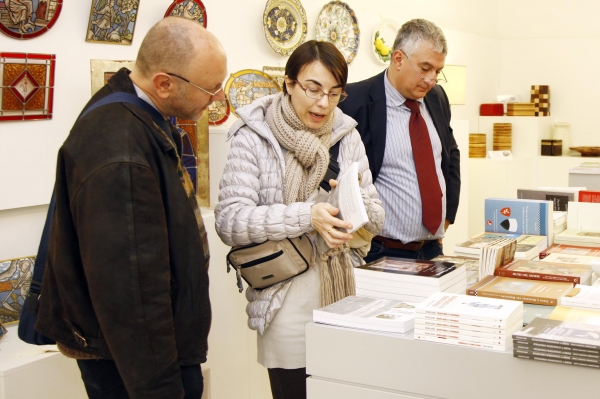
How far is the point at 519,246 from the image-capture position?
100 inches

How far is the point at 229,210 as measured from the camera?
2129 mm

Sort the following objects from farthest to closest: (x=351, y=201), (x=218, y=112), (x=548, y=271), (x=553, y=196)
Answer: (x=218, y=112) → (x=553, y=196) → (x=548, y=271) → (x=351, y=201)

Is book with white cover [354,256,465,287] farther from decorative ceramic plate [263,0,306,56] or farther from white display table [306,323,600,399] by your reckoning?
decorative ceramic plate [263,0,306,56]

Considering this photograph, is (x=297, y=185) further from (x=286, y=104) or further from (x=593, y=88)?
(x=593, y=88)

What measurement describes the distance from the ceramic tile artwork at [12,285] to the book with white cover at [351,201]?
120 cm

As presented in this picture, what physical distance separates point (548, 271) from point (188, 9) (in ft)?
6.98

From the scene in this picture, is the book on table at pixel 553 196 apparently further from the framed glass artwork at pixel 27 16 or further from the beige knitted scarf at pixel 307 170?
the framed glass artwork at pixel 27 16

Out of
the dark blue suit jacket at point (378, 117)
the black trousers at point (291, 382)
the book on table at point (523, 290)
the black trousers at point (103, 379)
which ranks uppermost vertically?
the dark blue suit jacket at point (378, 117)

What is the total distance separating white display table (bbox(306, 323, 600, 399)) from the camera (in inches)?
61.0

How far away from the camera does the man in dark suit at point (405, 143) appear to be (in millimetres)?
2854

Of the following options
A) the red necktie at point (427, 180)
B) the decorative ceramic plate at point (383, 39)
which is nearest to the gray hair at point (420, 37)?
the red necktie at point (427, 180)

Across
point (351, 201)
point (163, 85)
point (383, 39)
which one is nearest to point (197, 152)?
point (351, 201)

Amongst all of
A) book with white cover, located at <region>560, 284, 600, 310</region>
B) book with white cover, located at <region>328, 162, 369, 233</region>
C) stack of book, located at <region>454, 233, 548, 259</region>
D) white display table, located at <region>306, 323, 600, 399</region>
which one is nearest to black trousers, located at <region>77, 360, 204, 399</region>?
white display table, located at <region>306, 323, 600, 399</region>

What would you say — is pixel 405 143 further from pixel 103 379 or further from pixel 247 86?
pixel 103 379
